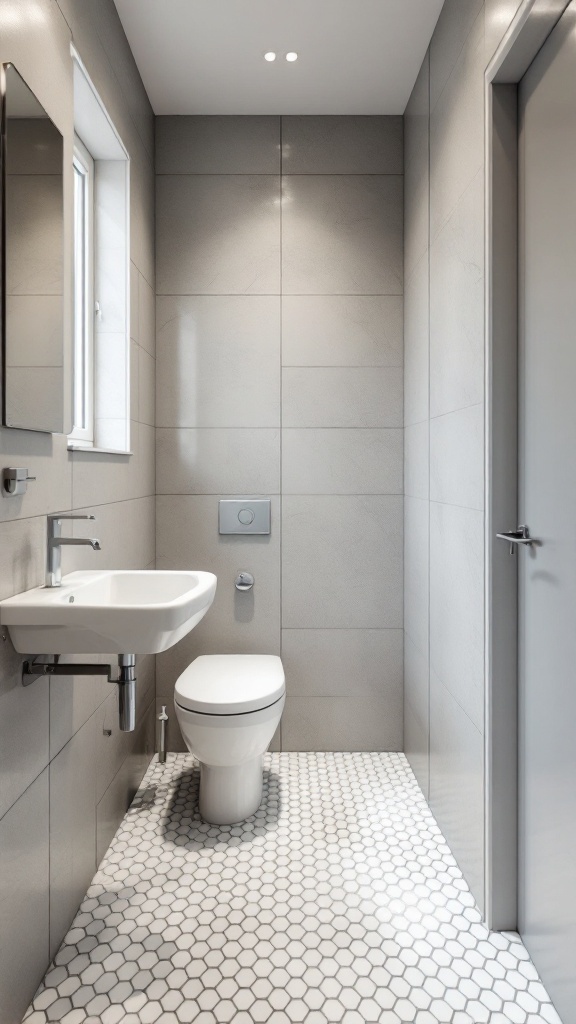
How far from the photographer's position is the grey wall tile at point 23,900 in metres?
1.12

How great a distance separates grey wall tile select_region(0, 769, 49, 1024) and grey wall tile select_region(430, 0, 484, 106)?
6.86ft

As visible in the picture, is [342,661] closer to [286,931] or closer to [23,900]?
[286,931]

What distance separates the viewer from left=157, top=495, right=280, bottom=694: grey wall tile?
2422 millimetres

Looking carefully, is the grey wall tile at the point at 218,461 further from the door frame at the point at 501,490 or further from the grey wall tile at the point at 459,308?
the door frame at the point at 501,490

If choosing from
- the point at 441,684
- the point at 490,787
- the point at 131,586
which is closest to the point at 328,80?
the point at 131,586

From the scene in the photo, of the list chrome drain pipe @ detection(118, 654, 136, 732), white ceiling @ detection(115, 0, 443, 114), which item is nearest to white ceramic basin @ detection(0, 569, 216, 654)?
chrome drain pipe @ detection(118, 654, 136, 732)

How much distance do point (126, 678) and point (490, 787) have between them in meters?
0.90

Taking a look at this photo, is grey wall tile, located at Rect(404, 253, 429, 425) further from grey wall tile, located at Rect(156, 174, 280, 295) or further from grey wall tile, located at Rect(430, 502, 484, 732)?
grey wall tile, located at Rect(156, 174, 280, 295)

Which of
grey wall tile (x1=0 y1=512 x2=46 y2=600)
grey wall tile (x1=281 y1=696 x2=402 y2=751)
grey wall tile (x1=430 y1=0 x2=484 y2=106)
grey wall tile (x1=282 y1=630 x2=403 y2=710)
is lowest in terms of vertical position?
grey wall tile (x1=281 y1=696 x2=402 y2=751)

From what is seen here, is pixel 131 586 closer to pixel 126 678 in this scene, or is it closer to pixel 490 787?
pixel 126 678

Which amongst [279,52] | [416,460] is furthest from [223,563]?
[279,52]

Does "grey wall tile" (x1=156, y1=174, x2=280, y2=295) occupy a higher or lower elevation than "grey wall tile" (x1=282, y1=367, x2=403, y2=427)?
higher

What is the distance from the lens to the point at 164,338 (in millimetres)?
2400

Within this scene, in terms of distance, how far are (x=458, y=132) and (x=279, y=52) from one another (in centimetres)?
83
